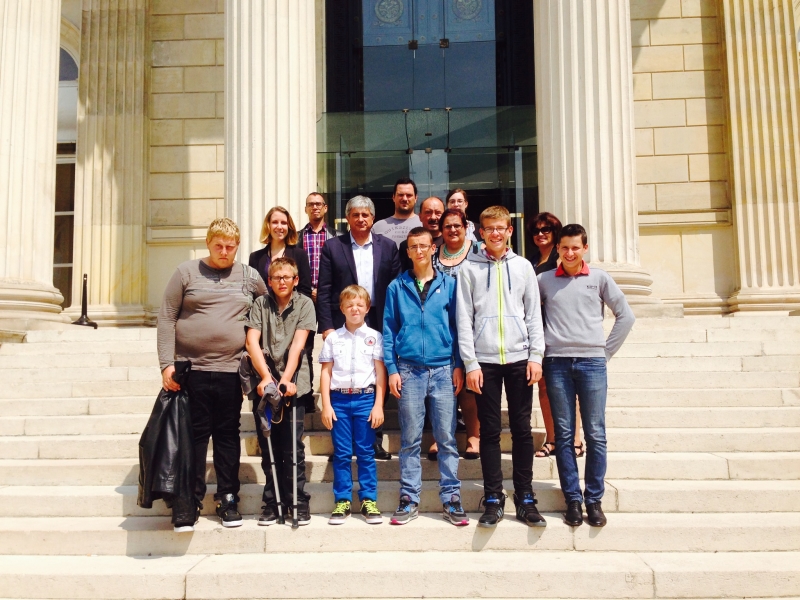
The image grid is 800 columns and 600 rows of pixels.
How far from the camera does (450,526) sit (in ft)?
14.8

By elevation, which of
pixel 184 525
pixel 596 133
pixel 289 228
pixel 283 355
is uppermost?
pixel 596 133

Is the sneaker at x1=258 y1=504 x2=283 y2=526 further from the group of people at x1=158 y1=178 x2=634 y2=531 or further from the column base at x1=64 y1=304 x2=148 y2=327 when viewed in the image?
the column base at x1=64 y1=304 x2=148 y2=327

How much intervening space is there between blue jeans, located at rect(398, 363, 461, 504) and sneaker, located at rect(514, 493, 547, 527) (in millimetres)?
416

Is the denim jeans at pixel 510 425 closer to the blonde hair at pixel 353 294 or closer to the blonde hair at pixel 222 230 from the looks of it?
the blonde hair at pixel 353 294

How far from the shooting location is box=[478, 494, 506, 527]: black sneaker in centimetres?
441

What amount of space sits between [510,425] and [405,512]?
2.98 feet

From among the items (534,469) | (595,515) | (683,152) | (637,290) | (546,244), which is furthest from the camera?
(683,152)

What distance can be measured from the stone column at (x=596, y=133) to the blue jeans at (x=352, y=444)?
5.09 metres

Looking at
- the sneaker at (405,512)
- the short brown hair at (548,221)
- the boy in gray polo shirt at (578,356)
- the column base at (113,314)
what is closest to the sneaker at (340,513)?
the sneaker at (405,512)

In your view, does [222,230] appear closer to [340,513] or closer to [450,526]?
[340,513]

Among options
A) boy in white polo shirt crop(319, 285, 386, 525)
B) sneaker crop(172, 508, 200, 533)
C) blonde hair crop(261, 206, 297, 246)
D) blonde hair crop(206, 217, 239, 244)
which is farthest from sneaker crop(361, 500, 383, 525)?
blonde hair crop(261, 206, 297, 246)

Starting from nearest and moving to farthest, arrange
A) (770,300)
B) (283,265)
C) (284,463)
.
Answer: (284,463)
(283,265)
(770,300)

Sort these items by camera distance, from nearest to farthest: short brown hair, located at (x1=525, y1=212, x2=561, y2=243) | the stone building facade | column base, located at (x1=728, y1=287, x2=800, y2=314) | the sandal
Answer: the sandal < short brown hair, located at (x1=525, y1=212, x2=561, y2=243) < the stone building facade < column base, located at (x1=728, y1=287, x2=800, y2=314)

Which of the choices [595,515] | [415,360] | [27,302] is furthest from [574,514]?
[27,302]
